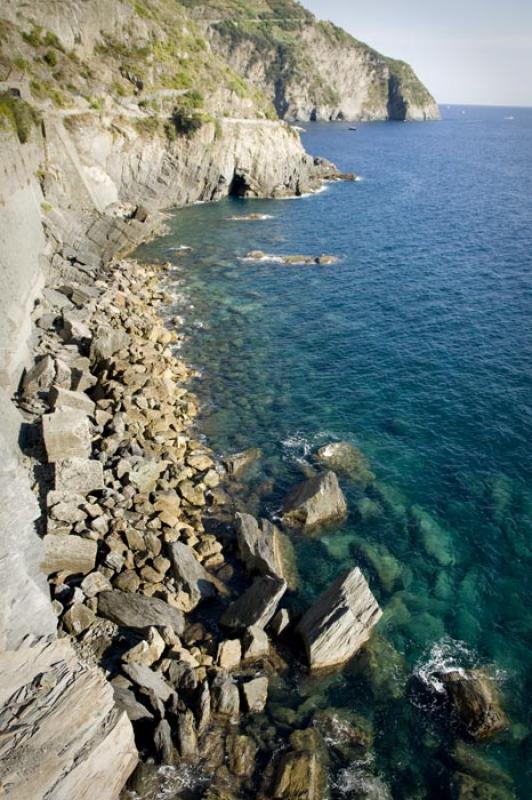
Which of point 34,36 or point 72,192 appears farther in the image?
point 34,36

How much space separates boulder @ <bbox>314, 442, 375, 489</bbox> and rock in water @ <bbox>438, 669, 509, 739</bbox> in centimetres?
1039

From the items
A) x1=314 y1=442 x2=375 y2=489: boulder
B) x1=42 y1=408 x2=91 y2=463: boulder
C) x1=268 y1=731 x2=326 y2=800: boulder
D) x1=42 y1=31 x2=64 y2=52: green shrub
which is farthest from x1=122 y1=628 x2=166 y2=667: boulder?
x1=42 y1=31 x2=64 y2=52: green shrub

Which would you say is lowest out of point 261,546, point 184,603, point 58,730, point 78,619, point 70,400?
point 184,603

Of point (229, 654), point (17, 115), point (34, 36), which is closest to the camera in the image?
point (229, 654)

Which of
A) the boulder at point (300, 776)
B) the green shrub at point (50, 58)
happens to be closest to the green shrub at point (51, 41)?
the green shrub at point (50, 58)

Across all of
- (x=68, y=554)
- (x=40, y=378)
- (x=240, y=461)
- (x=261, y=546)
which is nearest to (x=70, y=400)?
(x=40, y=378)

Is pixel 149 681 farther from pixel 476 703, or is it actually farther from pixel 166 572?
pixel 476 703

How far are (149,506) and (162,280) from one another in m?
33.0

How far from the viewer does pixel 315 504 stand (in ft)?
78.6

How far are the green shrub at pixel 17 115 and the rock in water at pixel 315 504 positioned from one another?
34697mm

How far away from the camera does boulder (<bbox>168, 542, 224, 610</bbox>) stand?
20.1 m

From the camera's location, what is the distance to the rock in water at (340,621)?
59.1 ft

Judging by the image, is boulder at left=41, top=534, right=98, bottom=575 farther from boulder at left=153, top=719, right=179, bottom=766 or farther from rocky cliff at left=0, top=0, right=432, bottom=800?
boulder at left=153, top=719, right=179, bottom=766

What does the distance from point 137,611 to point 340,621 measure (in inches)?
282
